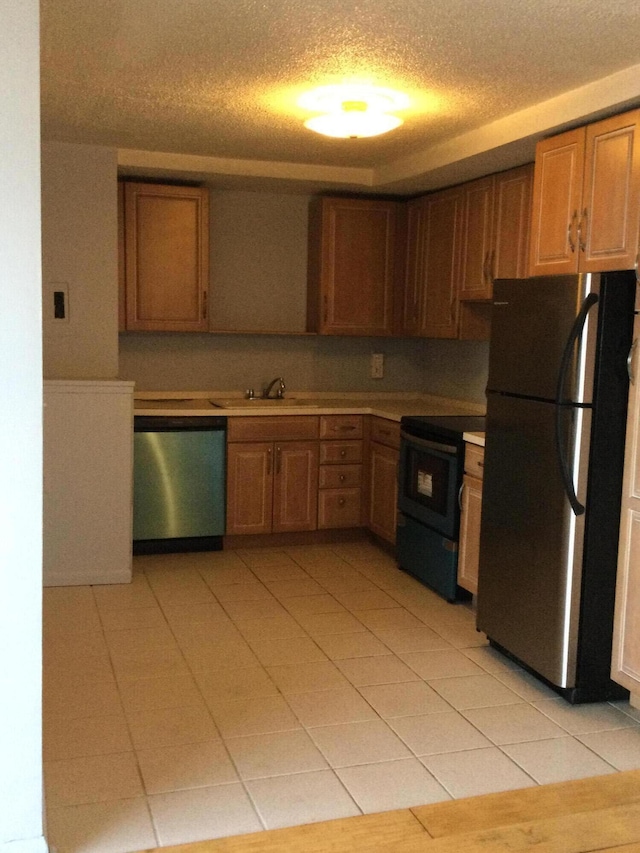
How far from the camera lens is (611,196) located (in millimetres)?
3201

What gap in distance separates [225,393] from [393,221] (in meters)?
1.51

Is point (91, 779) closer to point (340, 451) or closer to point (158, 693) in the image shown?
point (158, 693)

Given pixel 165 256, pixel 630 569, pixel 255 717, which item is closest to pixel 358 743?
pixel 255 717

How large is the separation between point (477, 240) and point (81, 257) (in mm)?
2116

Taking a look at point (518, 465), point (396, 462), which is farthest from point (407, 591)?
point (518, 465)

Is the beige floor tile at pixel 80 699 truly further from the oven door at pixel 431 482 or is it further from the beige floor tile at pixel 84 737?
the oven door at pixel 431 482

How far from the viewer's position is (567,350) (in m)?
3.07

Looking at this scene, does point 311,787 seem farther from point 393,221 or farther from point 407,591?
point 393,221

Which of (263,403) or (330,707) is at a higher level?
(263,403)

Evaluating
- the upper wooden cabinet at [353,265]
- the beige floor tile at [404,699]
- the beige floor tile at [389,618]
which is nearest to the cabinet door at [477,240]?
the upper wooden cabinet at [353,265]

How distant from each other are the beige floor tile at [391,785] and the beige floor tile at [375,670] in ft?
2.05

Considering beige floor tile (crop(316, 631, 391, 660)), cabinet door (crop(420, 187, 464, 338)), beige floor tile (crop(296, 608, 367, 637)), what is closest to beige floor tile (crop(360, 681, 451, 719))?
beige floor tile (crop(316, 631, 391, 660))

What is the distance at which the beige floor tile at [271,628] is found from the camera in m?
3.80

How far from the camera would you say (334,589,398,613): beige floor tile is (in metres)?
4.25
